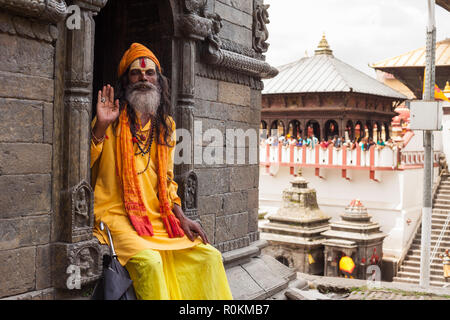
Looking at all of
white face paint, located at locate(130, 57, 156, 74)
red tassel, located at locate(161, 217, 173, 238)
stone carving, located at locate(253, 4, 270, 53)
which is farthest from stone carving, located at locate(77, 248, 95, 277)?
stone carving, located at locate(253, 4, 270, 53)

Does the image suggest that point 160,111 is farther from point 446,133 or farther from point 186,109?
point 446,133

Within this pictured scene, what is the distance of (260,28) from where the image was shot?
244 inches

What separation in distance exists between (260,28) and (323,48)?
77.3 feet

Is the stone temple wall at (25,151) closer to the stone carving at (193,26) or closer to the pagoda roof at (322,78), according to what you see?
the stone carving at (193,26)

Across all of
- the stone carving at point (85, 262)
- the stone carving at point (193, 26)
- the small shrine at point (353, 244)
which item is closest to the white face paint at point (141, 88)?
the stone carving at point (193, 26)

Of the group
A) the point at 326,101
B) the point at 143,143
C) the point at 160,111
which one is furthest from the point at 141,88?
the point at 326,101

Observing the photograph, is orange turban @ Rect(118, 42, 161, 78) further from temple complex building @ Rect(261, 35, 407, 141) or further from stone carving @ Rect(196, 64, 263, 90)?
temple complex building @ Rect(261, 35, 407, 141)

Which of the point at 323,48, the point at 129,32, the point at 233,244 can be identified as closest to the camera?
the point at 129,32

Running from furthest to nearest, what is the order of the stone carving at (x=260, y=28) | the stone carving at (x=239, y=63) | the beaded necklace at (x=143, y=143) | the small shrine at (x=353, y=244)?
the small shrine at (x=353, y=244) → the stone carving at (x=260, y=28) → the stone carving at (x=239, y=63) → the beaded necklace at (x=143, y=143)

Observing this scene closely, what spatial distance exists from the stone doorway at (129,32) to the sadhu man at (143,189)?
64 cm

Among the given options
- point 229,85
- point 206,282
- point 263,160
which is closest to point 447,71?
point 263,160

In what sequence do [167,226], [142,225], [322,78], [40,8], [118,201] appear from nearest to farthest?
1. [40,8]
2. [142,225]
3. [118,201]
4. [167,226]
5. [322,78]

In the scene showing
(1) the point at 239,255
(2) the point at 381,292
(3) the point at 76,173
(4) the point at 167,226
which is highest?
(3) the point at 76,173

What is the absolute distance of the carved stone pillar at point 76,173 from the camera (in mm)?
3676
